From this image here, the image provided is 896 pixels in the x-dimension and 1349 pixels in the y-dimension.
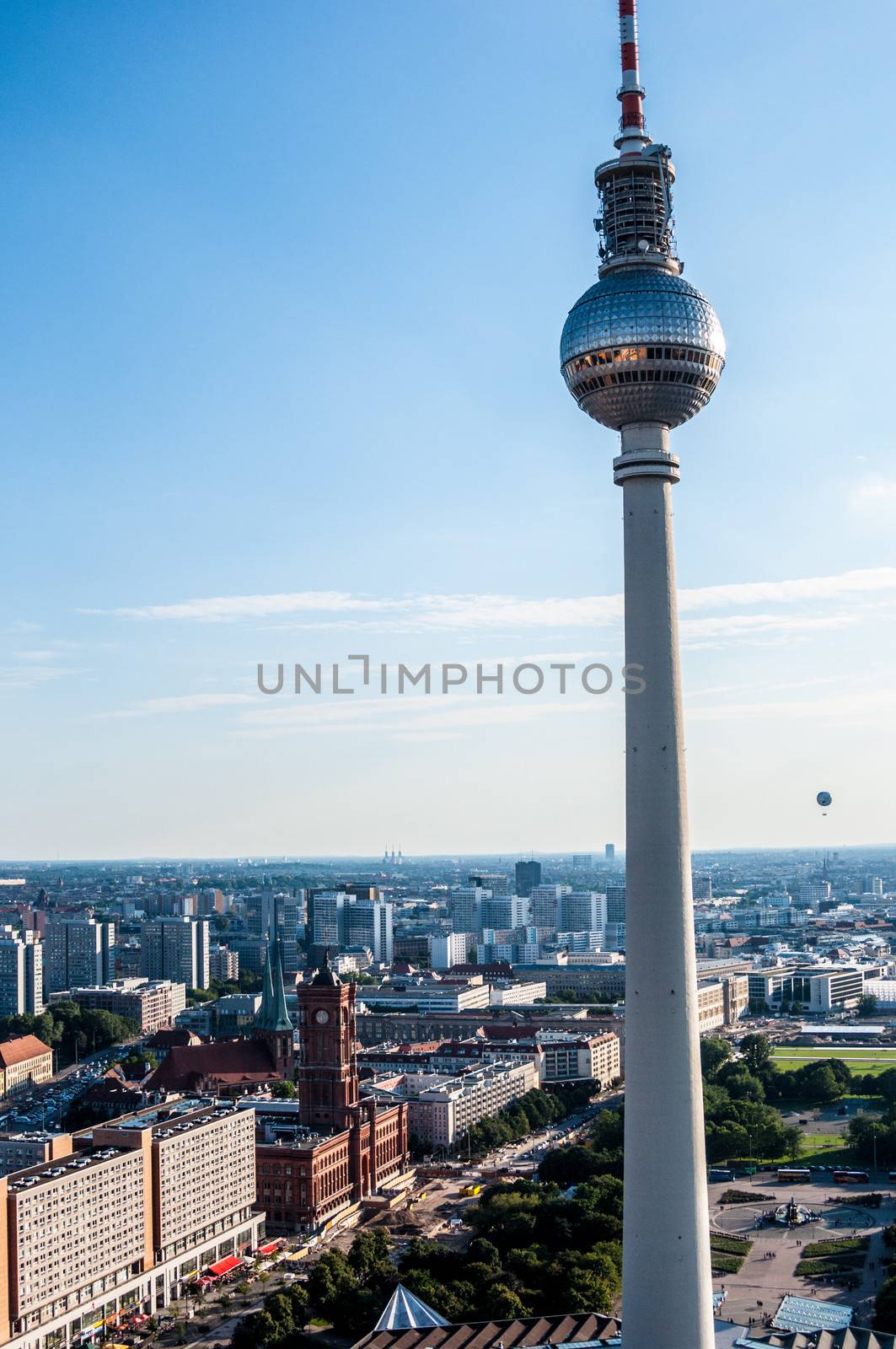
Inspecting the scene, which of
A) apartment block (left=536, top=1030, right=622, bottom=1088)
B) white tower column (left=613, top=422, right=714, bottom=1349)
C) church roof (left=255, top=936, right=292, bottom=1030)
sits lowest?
apartment block (left=536, top=1030, right=622, bottom=1088)

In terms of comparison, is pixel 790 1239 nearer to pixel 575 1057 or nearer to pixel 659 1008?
pixel 659 1008

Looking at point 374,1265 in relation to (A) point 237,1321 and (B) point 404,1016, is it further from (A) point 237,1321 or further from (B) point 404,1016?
(B) point 404,1016

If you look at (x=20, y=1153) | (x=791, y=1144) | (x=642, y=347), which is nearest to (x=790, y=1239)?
(x=791, y=1144)

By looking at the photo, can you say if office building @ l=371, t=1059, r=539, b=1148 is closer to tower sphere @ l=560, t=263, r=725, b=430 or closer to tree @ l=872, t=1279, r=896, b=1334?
→ tree @ l=872, t=1279, r=896, b=1334

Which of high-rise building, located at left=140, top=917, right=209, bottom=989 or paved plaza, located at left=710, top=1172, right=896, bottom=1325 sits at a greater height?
high-rise building, located at left=140, top=917, right=209, bottom=989

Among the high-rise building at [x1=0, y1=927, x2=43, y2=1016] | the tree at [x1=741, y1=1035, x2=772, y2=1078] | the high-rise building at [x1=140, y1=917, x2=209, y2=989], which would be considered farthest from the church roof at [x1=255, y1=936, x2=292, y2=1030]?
the high-rise building at [x1=140, y1=917, x2=209, y2=989]

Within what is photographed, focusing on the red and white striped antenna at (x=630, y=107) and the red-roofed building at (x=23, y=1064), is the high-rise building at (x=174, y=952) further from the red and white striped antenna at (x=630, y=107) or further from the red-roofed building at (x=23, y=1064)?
the red and white striped antenna at (x=630, y=107)

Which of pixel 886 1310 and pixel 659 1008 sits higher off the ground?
pixel 659 1008
